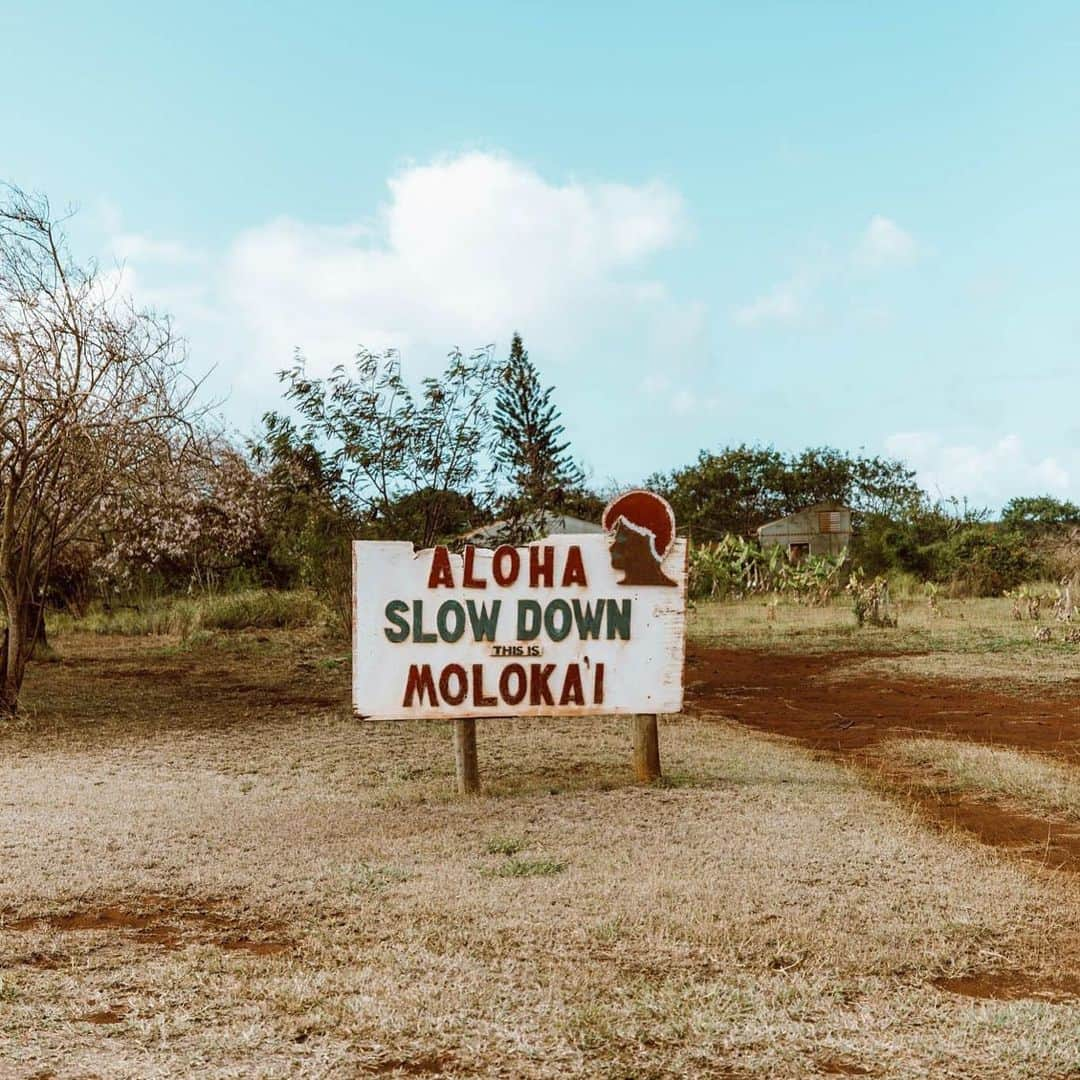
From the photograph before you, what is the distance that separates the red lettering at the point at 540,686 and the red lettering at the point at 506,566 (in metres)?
0.57

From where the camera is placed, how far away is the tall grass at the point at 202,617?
19516mm

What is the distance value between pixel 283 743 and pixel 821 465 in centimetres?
4039

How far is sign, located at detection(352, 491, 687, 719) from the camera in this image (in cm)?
729

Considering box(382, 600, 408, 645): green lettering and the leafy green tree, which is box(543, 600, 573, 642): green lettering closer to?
box(382, 600, 408, 645): green lettering

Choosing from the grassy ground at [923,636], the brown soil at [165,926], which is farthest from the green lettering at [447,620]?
the grassy ground at [923,636]

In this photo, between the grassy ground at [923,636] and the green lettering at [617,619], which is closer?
the green lettering at [617,619]

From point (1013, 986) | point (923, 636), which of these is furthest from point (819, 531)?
point (1013, 986)

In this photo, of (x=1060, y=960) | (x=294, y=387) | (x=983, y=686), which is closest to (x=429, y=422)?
(x=294, y=387)

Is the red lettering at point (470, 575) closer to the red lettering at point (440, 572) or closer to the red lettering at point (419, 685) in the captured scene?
the red lettering at point (440, 572)

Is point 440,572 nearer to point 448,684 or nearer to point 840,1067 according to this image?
point 448,684

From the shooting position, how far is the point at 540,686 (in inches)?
291

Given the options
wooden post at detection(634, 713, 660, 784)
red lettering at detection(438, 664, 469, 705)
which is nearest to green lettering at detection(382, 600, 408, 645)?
red lettering at detection(438, 664, 469, 705)

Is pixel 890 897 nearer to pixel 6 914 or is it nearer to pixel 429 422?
pixel 6 914

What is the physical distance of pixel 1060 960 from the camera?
454 cm
